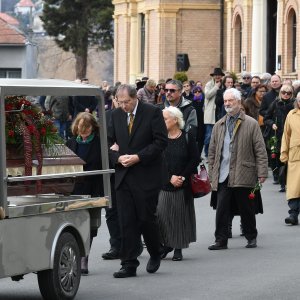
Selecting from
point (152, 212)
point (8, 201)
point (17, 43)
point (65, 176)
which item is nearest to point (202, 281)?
point (152, 212)

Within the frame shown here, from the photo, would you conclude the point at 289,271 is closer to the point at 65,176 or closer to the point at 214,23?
the point at 65,176

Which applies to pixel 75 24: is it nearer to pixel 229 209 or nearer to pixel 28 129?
pixel 229 209

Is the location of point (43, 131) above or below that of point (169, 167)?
above

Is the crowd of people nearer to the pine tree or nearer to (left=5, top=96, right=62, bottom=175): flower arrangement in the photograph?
(left=5, top=96, right=62, bottom=175): flower arrangement

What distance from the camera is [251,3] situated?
1786 inches

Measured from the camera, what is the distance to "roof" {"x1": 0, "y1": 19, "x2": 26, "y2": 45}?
215ft

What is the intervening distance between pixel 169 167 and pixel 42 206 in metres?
3.86

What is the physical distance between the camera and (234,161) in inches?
605

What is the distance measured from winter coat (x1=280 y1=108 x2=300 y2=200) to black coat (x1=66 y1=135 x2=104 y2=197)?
482cm

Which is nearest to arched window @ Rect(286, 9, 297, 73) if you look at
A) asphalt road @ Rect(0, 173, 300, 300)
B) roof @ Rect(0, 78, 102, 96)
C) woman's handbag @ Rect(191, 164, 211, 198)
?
asphalt road @ Rect(0, 173, 300, 300)

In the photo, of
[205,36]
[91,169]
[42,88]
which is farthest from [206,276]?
[205,36]

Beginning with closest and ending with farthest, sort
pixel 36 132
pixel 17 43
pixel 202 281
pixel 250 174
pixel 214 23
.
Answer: pixel 36 132 < pixel 202 281 < pixel 250 174 < pixel 214 23 < pixel 17 43

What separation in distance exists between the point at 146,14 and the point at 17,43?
968 centimetres

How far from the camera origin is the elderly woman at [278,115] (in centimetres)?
2152
